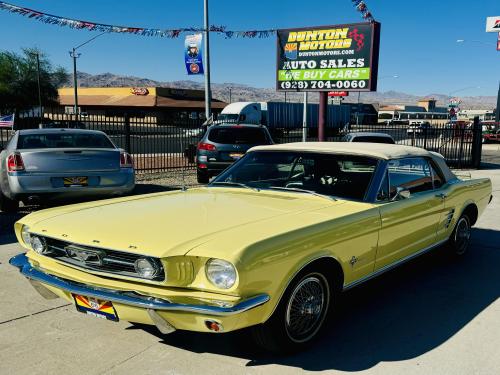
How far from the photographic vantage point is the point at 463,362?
11.4ft

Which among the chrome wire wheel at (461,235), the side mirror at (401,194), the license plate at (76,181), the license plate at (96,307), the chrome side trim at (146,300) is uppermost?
the side mirror at (401,194)

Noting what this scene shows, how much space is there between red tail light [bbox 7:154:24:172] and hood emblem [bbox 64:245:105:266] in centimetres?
452

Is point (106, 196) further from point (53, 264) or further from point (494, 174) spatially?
point (494, 174)

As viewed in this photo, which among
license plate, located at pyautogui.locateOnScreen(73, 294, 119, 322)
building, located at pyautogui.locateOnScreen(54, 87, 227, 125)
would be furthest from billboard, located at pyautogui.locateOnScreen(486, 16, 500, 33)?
license plate, located at pyautogui.locateOnScreen(73, 294, 119, 322)

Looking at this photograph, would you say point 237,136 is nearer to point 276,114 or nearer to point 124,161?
point 124,161

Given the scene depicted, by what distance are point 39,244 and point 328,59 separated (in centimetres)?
1287

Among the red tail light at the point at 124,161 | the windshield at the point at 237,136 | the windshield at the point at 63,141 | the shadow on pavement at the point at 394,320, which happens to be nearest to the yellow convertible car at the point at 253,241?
the shadow on pavement at the point at 394,320

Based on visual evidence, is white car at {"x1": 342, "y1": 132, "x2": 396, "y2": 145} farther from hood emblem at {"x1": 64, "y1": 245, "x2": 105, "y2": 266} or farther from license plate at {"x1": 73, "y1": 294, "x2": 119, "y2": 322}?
license plate at {"x1": 73, "y1": 294, "x2": 119, "y2": 322}

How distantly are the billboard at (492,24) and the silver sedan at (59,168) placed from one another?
56046 millimetres

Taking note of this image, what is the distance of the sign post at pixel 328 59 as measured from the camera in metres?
14.4

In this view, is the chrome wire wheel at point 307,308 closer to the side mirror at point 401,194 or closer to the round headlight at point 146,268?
the round headlight at point 146,268

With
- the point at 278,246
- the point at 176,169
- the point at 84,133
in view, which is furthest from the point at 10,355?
the point at 176,169

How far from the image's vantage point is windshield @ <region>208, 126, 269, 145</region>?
12.5 m

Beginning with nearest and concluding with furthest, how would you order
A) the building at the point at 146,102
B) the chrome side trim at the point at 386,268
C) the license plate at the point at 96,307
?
1. the license plate at the point at 96,307
2. the chrome side trim at the point at 386,268
3. the building at the point at 146,102
